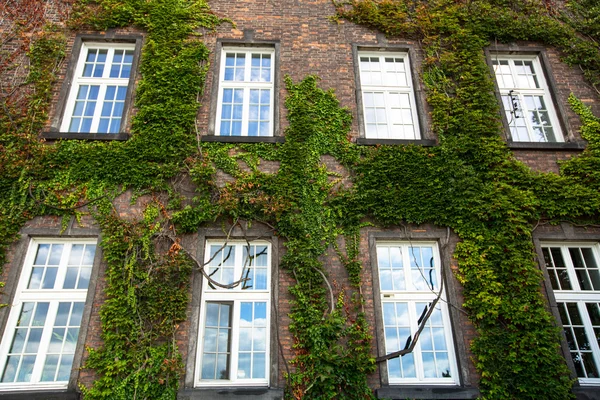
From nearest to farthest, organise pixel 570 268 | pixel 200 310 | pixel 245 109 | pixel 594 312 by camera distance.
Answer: pixel 200 310, pixel 594 312, pixel 570 268, pixel 245 109

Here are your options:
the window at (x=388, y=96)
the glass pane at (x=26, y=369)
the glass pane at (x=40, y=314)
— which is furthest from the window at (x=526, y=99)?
the glass pane at (x=26, y=369)

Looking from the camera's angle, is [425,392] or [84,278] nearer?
[425,392]

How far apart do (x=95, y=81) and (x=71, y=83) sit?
1.36 feet

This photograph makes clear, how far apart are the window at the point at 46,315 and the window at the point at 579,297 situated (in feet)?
24.1

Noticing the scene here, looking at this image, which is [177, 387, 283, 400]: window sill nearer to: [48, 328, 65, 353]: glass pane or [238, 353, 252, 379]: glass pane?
[238, 353, 252, 379]: glass pane

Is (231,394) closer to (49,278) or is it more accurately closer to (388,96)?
(49,278)

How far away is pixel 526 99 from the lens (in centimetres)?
854

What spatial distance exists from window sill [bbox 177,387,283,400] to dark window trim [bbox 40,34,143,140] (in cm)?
429

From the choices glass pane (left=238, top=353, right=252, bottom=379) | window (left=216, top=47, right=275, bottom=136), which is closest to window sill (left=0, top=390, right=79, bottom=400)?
glass pane (left=238, top=353, right=252, bottom=379)

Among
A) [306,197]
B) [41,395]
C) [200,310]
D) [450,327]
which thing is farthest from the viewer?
[306,197]

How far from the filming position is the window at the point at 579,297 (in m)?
6.39

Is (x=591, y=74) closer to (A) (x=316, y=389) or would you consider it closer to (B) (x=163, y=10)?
(A) (x=316, y=389)

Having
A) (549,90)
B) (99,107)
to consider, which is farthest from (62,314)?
(549,90)

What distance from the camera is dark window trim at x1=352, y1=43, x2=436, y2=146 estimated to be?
7676 mm
